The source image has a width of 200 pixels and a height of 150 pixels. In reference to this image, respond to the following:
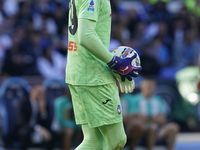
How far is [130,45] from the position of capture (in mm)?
11273

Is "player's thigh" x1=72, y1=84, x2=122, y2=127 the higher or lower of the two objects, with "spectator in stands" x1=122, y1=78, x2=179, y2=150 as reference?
higher

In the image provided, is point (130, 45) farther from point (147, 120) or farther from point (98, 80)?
point (98, 80)

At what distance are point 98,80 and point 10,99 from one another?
4.23 m

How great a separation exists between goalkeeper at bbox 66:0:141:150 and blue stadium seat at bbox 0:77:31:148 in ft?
11.7

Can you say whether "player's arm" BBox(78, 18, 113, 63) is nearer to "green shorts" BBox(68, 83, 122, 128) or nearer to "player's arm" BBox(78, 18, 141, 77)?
"player's arm" BBox(78, 18, 141, 77)

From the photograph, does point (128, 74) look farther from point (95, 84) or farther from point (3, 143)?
point (3, 143)

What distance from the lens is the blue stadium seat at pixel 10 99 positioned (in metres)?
7.16

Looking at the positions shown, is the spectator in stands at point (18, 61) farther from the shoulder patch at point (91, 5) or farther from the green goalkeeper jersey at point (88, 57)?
the shoulder patch at point (91, 5)

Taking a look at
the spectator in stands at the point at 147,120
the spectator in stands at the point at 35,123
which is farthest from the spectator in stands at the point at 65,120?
the spectator in stands at the point at 147,120

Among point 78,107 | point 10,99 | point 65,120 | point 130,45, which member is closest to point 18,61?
point 10,99

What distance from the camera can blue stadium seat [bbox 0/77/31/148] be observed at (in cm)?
716

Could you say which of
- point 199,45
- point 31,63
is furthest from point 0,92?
point 199,45

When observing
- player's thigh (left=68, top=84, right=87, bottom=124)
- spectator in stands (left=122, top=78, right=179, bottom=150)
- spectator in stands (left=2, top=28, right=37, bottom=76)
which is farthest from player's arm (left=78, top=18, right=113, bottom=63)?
spectator in stands (left=2, top=28, right=37, bottom=76)

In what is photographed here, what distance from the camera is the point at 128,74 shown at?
3.70 metres
